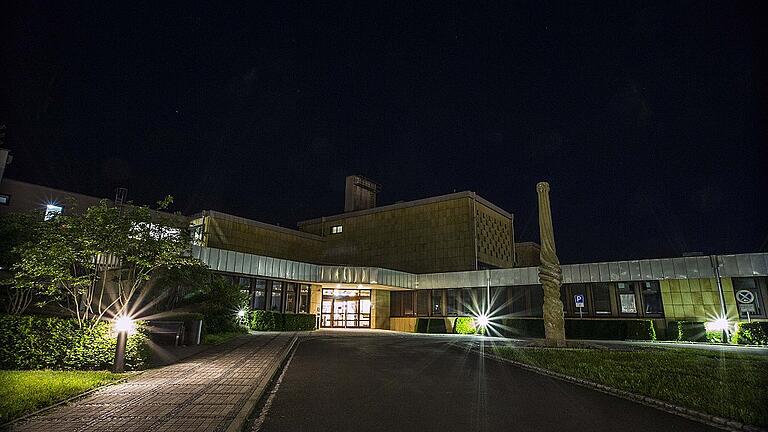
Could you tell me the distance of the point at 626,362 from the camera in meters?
11.6

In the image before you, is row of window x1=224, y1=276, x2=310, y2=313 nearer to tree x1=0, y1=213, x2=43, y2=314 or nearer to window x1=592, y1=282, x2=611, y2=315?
tree x1=0, y1=213, x2=43, y2=314

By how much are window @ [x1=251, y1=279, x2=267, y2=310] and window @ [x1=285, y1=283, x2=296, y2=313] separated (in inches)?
83.0

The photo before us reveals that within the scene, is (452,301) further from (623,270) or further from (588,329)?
(623,270)

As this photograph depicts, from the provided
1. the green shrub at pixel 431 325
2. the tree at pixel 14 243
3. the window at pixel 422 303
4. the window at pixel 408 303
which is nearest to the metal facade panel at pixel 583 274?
the green shrub at pixel 431 325

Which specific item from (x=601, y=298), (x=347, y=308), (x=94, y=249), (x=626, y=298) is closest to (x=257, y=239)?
(x=347, y=308)

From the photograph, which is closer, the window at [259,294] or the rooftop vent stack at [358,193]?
the window at [259,294]

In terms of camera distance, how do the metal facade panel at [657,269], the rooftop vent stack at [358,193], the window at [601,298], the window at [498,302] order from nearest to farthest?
the metal facade panel at [657,269]
the window at [601,298]
the window at [498,302]
the rooftop vent stack at [358,193]

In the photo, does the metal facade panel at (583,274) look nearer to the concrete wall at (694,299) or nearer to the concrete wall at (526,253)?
the concrete wall at (694,299)

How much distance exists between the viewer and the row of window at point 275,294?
29547 mm

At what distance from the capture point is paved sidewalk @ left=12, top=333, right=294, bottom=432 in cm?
543

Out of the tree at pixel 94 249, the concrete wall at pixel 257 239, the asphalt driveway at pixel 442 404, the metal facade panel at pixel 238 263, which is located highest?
the concrete wall at pixel 257 239

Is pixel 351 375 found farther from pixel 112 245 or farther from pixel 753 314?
pixel 753 314

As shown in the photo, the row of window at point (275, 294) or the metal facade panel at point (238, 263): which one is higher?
the metal facade panel at point (238, 263)

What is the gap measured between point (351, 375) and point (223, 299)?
543 inches
